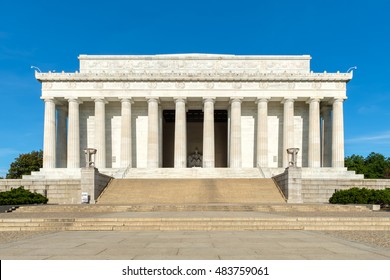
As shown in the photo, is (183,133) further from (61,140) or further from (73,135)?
(61,140)

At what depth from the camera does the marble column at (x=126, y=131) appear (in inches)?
2606

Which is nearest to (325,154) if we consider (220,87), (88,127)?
(220,87)

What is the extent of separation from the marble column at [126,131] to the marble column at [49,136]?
10845 mm

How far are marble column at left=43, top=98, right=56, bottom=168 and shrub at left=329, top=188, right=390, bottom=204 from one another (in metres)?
44.5

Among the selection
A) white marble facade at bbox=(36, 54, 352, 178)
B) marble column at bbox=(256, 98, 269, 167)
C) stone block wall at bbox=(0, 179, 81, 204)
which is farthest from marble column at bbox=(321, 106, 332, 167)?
stone block wall at bbox=(0, 179, 81, 204)

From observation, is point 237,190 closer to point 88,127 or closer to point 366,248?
point 366,248

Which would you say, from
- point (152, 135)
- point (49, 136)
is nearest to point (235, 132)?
point (152, 135)

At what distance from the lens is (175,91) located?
6594cm

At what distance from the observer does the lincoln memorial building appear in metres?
65.5

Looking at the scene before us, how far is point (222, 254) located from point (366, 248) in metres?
4.61

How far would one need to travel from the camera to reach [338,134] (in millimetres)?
65125

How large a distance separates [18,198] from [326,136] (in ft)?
167

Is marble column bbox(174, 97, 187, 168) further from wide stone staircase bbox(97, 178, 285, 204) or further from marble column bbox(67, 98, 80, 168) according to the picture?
wide stone staircase bbox(97, 178, 285, 204)

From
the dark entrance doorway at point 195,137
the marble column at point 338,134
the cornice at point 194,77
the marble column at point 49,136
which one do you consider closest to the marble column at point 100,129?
the cornice at point 194,77
